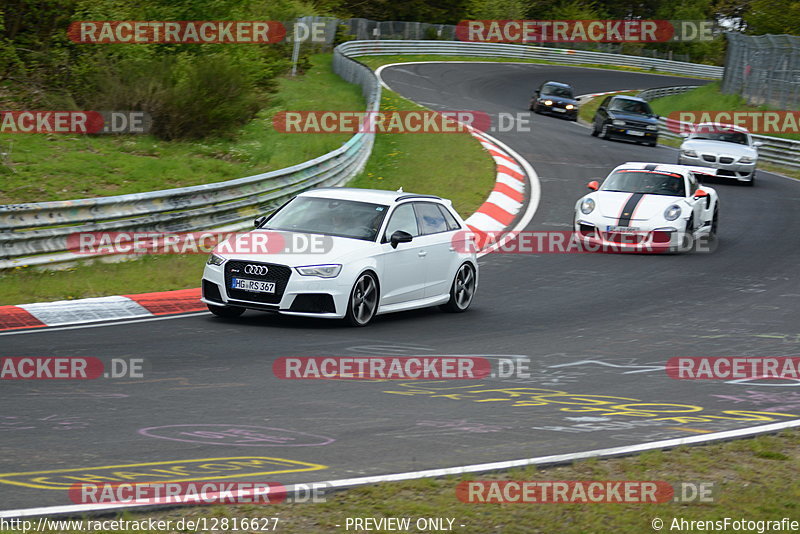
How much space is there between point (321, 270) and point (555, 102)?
3183cm

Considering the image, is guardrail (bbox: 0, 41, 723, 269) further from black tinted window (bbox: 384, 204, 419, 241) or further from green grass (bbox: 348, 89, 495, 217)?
black tinted window (bbox: 384, 204, 419, 241)

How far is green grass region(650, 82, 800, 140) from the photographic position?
4309cm

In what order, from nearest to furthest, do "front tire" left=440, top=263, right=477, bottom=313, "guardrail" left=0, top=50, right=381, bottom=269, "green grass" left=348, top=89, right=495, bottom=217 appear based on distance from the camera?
"guardrail" left=0, top=50, right=381, bottom=269, "front tire" left=440, top=263, right=477, bottom=313, "green grass" left=348, top=89, right=495, bottom=217

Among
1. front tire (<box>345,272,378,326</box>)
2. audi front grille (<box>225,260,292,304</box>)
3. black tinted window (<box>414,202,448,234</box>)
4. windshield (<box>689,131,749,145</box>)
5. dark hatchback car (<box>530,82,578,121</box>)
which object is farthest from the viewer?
dark hatchback car (<box>530,82,578,121</box>)

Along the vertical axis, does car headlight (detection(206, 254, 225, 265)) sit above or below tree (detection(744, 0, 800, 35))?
below

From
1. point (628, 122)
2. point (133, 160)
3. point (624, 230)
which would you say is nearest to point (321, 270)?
point (624, 230)

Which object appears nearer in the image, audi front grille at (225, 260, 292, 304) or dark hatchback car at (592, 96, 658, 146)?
audi front grille at (225, 260, 292, 304)

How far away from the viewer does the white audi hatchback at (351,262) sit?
11445 millimetres

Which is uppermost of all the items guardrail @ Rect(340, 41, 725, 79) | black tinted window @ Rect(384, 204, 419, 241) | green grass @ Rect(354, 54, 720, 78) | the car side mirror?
guardrail @ Rect(340, 41, 725, 79)

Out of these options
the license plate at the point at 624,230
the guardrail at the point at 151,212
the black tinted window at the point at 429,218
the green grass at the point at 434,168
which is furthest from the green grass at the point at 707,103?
the black tinted window at the point at 429,218

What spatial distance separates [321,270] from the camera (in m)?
11.5

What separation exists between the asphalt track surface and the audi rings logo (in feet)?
1.91

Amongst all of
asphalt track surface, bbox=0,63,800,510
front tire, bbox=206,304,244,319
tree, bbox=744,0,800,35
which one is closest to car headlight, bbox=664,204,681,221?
asphalt track surface, bbox=0,63,800,510

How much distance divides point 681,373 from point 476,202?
1202cm
